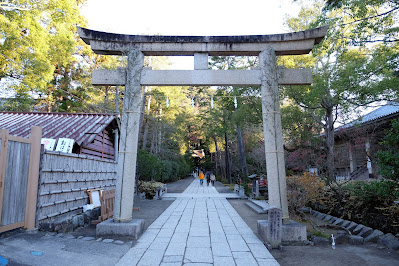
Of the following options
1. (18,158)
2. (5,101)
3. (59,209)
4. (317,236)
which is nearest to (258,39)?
(317,236)

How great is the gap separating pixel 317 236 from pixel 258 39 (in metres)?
4.80

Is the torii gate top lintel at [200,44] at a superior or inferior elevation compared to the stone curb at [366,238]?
superior

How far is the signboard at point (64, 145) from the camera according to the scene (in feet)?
28.1

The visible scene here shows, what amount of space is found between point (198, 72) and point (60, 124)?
764 centimetres

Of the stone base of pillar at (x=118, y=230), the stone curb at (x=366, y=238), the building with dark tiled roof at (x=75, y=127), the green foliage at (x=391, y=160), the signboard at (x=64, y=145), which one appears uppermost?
the building with dark tiled roof at (x=75, y=127)

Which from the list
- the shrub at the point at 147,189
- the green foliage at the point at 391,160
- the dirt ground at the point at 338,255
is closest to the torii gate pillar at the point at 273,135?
the dirt ground at the point at 338,255

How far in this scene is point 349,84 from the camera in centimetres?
1141

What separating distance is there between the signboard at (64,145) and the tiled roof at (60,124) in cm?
39

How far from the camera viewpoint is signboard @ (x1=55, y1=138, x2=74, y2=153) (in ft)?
→ 28.1

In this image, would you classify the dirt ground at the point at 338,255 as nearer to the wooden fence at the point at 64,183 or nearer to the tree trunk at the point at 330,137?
the wooden fence at the point at 64,183

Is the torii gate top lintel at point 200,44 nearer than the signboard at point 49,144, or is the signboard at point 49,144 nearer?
the torii gate top lintel at point 200,44

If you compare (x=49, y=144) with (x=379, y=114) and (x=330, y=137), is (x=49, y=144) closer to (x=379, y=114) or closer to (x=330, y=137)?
(x=330, y=137)

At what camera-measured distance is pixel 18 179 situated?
5109mm

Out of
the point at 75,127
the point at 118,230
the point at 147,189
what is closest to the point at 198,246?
the point at 118,230
